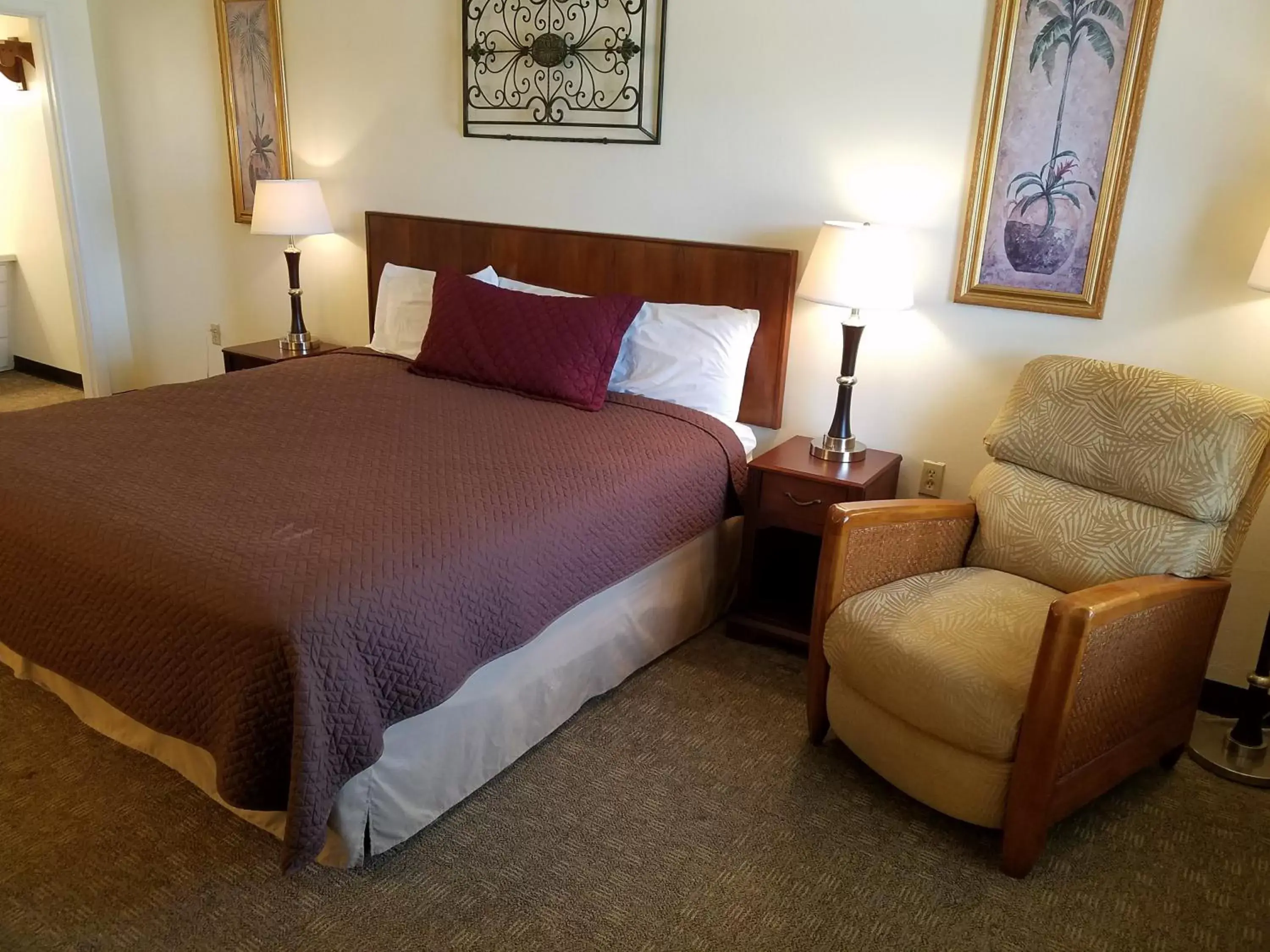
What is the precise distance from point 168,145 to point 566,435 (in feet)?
10.1

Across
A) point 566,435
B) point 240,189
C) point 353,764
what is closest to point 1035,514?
point 566,435

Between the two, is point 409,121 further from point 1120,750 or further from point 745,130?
point 1120,750

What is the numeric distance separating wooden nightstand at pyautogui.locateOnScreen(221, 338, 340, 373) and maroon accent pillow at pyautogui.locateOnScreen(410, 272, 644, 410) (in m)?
0.95

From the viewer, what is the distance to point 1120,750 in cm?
206

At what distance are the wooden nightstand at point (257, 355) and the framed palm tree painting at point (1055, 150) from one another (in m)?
2.54

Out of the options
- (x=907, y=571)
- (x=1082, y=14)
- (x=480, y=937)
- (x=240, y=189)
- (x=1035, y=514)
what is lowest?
(x=480, y=937)

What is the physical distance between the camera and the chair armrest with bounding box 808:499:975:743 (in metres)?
2.20

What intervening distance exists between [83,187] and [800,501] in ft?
13.0

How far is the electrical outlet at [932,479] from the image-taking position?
2.91 metres

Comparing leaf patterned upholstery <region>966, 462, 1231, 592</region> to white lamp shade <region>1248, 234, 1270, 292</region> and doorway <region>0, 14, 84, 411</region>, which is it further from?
doorway <region>0, 14, 84, 411</region>

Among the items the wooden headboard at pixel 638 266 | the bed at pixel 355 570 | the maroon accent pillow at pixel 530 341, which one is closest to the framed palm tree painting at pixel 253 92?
the wooden headboard at pixel 638 266

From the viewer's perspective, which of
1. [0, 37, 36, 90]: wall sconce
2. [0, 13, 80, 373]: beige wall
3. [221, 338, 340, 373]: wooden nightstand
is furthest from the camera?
[0, 13, 80, 373]: beige wall

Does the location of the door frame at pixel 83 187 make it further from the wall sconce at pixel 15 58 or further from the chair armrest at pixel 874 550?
the chair armrest at pixel 874 550

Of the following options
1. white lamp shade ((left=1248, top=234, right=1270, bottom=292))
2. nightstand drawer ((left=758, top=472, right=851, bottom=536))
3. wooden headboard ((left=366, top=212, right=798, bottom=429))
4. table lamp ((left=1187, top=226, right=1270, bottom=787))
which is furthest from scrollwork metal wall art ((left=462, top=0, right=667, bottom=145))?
table lamp ((left=1187, top=226, right=1270, bottom=787))
